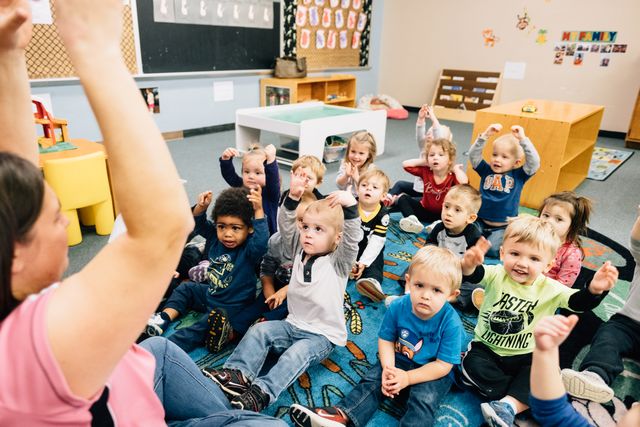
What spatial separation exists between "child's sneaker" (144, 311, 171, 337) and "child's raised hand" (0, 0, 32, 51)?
1270 millimetres

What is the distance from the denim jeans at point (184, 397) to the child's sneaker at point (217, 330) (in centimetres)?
57

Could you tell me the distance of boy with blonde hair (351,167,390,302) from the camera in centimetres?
220

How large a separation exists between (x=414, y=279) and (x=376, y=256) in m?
0.79

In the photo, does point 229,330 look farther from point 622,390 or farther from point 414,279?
point 622,390

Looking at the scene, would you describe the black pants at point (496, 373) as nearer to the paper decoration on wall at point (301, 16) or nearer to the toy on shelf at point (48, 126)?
the toy on shelf at point (48, 126)

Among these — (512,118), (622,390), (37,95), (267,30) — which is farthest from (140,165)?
(267,30)

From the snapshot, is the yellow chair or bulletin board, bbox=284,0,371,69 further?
bulletin board, bbox=284,0,371,69

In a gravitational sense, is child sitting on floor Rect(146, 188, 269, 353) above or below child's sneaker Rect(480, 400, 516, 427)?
above

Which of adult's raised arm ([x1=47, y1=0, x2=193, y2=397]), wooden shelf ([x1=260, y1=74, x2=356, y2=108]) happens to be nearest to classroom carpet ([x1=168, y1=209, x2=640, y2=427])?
adult's raised arm ([x1=47, y1=0, x2=193, y2=397])

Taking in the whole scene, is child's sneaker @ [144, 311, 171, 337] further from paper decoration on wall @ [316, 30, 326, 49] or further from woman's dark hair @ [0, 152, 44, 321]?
paper decoration on wall @ [316, 30, 326, 49]

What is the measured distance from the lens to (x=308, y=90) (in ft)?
Answer: 20.6

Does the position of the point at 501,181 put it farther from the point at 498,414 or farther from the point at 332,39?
the point at 332,39

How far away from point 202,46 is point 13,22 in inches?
191

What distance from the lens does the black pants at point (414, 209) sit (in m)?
3.06
